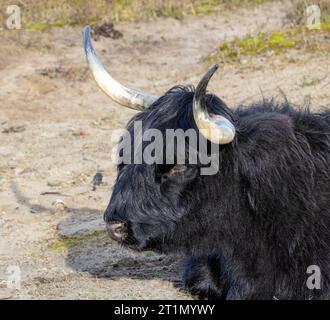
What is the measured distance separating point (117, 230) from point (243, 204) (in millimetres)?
839

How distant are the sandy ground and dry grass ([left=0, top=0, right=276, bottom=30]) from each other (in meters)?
0.33

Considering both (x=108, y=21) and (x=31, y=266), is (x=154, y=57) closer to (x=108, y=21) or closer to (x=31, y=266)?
(x=108, y=21)

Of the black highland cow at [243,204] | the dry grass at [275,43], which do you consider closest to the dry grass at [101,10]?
the dry grass at [275,43]

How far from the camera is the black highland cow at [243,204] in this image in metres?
5.95

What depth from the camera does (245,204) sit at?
6059 millimetres

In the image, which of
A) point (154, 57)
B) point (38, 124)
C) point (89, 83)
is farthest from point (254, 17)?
point (38, 124)

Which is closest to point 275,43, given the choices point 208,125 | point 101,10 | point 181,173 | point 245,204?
point 101,10

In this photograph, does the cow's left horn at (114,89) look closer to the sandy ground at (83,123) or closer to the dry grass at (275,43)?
the sandy ground at (83,123)

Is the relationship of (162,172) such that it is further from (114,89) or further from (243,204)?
(114,89)

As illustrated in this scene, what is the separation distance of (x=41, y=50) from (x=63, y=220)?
675 centimetres

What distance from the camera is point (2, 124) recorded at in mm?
12617

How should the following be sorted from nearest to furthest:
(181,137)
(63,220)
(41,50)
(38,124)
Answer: (181,137) → (63,220) → (38,124) → (41,50)

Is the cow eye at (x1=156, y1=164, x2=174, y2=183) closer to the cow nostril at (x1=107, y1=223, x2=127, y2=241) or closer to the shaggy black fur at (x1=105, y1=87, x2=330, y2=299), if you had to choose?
the shaggy black fur at (x1=105, y1=87, x2=330, y2=299)

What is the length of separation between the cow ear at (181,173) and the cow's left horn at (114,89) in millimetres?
Result: 692
